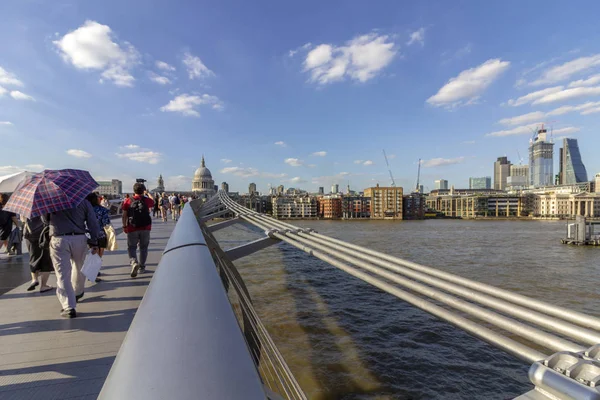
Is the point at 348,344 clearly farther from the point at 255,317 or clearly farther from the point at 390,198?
the point at 390,198

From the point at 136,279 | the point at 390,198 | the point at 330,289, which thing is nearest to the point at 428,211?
the point at 390,198

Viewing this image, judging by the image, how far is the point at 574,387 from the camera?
64cm

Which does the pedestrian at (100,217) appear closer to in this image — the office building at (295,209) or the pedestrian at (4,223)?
the pedestrian at (4,223)

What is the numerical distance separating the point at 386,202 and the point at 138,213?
8454 centimetres

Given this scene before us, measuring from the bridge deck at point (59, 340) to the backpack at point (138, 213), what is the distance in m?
0.86

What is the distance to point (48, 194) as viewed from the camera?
2.78 m

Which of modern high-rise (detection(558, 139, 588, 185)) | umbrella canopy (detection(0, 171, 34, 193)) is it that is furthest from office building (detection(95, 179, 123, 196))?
modern high-rise (detection(558, 139, 588, 185))

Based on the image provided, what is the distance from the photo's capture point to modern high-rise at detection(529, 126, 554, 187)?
16407 centimetres

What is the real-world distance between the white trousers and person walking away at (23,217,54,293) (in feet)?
1.23

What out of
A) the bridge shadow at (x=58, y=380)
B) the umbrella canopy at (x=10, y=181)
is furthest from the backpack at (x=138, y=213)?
the umbrella canopy at (x=10, y=181)

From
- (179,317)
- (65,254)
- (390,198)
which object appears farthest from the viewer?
(390,198)

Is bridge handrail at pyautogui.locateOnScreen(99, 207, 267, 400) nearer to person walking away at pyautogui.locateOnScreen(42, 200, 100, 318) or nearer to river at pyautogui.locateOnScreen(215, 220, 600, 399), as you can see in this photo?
person walking away at pyautogui.locateOnScreen(42, 200, 100, 318)

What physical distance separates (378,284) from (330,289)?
1073 centimetres

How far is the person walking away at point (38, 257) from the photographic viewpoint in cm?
320
